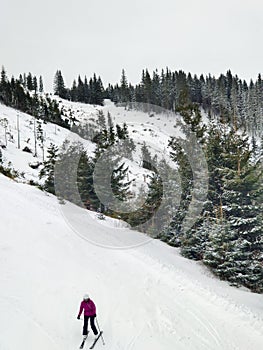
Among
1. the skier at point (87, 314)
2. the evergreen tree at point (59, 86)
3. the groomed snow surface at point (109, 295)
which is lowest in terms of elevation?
the groomed snow surface at point (109, 295)

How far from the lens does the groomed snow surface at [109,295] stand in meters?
9.20

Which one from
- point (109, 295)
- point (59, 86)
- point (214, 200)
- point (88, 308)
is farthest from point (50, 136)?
point (59, 86)

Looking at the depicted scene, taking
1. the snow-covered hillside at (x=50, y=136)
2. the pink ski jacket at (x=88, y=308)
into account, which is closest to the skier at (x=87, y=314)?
the pink ski jacket at (x=88, y=308)

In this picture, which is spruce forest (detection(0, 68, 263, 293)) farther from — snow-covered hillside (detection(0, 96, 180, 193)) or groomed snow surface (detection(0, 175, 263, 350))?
snow-covered hillside (detection(0, 96, 180, 193))

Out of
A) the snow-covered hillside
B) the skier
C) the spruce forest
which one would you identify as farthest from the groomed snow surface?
the snow-covered hillside

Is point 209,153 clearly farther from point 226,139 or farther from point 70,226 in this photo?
point 70,226

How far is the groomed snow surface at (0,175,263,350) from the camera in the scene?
920 cm

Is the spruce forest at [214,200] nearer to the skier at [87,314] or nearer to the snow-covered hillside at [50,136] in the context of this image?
the skier at [87,314]

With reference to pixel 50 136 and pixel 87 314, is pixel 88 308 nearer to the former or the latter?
pixel 87 314

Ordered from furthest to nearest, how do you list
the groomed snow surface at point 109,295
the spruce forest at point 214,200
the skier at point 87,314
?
the spruce forest at point 214,200, the groomed snow surface at point 109,295, the skier at point 87,314

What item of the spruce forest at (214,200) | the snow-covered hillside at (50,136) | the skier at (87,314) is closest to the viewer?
the skier at (87,314)

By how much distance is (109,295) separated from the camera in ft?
38.4

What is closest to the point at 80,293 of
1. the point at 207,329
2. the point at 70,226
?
the point at 207,329

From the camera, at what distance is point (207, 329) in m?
11.0
